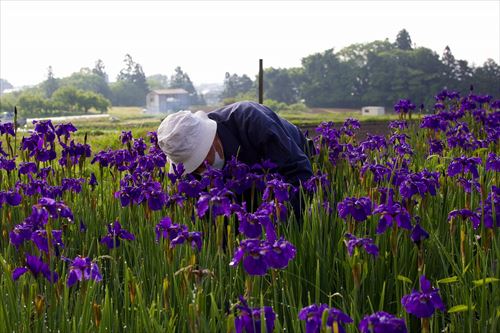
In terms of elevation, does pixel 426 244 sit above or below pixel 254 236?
below

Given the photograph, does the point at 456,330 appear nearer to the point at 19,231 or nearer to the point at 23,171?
the point at 19,231

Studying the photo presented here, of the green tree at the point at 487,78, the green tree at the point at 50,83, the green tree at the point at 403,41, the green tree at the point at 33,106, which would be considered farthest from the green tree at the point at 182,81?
the green tree at the point at 487,78

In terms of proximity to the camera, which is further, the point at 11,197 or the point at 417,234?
the point at 11,197

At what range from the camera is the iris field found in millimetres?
1980

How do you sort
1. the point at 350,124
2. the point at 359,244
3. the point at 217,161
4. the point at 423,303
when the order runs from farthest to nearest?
the point at 350,124 → the point at 217,161 → the point at 359,244 → the point at 423,303

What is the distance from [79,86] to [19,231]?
127 m

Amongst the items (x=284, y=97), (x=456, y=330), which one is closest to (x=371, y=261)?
(x=456, y=330)

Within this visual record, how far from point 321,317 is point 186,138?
7.40 feet

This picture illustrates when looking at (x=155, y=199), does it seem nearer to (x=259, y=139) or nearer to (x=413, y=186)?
(x=413, y=186)

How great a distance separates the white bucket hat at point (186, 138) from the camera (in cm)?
367

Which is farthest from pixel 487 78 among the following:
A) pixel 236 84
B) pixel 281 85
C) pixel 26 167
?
pixel 26 167

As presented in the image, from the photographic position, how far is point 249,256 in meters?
1.77

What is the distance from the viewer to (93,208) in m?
3.84

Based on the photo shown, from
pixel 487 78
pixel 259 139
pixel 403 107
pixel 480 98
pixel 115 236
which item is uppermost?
pixel 487 78
